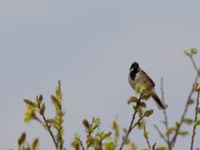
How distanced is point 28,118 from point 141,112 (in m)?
1.11

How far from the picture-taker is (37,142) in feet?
15.6

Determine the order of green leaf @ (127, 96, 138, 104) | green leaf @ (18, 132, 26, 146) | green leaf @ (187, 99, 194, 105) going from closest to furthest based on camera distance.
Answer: green leaf @ (18, 132, 26, 146) → green leaf @ (187, 99, 194, 105) → green leaf @ (127, 96, 138, 104)

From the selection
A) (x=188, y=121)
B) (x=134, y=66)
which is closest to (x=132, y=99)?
(x=188, y=121)

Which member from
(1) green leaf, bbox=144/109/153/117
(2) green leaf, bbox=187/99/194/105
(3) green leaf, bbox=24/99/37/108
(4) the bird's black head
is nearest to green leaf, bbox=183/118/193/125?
(2) green leaf, bbox=187/99/194/105

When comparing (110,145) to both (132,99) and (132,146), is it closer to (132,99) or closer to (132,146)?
(132,146)

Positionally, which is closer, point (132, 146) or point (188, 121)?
point (188, 121)

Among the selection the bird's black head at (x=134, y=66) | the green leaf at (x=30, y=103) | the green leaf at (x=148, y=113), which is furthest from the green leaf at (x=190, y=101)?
the bird's black head at (x=134, y=66)

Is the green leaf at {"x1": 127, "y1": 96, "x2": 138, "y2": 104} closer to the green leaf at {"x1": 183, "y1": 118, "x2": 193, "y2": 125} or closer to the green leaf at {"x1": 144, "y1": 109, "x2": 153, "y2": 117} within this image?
the green leaf at {"x1": 144, "y1": 109, "x2": 153, "y2": 117}

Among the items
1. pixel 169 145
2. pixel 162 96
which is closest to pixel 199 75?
pixel 162 96

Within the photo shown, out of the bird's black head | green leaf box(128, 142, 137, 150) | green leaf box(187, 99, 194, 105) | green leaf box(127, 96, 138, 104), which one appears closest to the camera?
green leaf box(187, 99, 194, 105)

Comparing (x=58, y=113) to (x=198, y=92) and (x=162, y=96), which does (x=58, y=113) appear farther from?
(x=198, y=92)

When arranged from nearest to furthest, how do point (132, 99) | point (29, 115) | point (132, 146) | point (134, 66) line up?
point (29, 115), point (132, 146), point (132, 99), point (134, 66)

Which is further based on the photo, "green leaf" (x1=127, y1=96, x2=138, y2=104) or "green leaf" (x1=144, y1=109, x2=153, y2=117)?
"green leaf" (x1=127, y1=96, x2=138, y2=104)

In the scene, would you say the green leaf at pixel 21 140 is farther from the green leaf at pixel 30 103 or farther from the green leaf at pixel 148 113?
the green leaf at pixel 148 113
